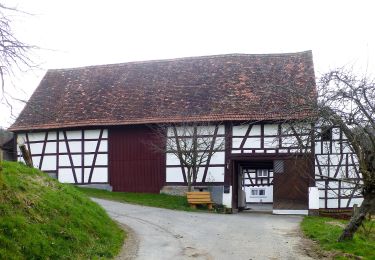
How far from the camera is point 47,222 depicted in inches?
379

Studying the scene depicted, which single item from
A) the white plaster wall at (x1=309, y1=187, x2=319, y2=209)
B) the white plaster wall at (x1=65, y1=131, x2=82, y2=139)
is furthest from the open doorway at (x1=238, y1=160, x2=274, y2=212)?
the white plaster wall at (x1=65, y1=131, x2=82, y2=139)

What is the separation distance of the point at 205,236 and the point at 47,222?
4811 millimetres

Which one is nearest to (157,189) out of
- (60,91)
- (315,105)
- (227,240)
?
(60,91)

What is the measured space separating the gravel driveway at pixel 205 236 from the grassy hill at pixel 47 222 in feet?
3.29

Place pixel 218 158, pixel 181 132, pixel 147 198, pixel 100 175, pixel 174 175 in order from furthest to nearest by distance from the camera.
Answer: pixel 100 175 < pixel 174 175 < pixel 181 132 < pixel 218 158 < pixel 147 198

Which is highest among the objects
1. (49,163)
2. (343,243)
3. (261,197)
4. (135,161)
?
(135,161)

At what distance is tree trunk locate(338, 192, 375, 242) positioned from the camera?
36.2 feet

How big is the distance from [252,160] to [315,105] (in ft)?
40.2

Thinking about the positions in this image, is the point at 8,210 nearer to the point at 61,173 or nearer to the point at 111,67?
the point at 61,173

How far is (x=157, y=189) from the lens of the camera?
2370 centimetres

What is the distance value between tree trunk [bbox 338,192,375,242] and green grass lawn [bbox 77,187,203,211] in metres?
9.52

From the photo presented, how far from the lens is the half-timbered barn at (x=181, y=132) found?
22.0 meters

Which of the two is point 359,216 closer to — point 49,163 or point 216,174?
point 216,174

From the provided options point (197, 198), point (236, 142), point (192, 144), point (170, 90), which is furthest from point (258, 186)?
point (197, 198)
